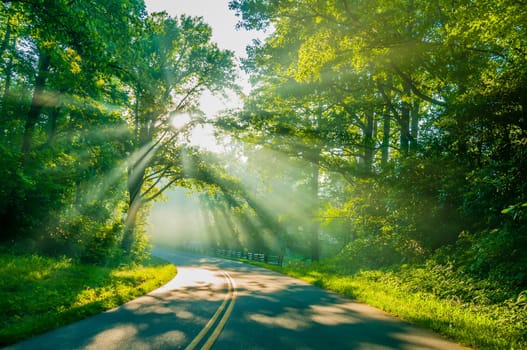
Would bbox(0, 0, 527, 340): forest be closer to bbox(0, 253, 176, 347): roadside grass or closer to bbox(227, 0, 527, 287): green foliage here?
bbox(227, 0, 527, 287): green foliage

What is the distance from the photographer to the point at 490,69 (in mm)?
11820

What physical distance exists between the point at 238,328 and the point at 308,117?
1680 centimetres

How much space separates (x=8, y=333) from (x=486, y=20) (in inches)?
474

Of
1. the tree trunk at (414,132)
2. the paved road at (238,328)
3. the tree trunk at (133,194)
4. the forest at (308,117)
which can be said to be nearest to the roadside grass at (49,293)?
the paved road at (238,328)

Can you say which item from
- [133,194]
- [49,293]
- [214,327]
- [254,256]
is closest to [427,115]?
[214,327]

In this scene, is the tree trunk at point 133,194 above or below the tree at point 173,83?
below

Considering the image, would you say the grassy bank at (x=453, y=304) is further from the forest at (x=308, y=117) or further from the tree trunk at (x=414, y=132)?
the tree trunk at (x=414, y=132)

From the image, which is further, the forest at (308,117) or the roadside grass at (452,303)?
the forest at (308,117)

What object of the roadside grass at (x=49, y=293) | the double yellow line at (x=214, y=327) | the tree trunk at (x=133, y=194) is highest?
the tree trunk at (x=133, y=194)

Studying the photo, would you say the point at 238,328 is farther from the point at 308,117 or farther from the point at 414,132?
the point at 308,117

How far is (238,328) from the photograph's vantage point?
5758 millimetres

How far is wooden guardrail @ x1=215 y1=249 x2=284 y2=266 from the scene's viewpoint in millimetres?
33728

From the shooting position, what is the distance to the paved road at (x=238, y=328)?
16.0ft

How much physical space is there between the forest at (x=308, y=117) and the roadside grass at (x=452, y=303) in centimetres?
55
